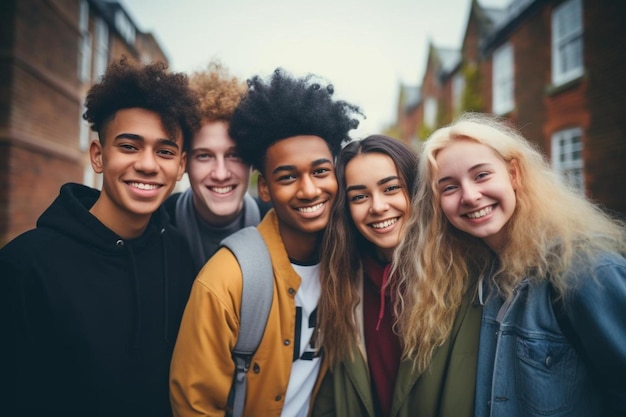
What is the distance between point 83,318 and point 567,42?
1222 centimetres

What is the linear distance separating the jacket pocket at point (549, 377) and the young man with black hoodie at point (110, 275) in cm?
194

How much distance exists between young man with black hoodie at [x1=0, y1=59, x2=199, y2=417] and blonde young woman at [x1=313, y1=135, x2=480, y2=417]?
3.22 feet

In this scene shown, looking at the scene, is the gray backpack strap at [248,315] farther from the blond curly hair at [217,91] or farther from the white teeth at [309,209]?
the blond curly hair at [217,91]

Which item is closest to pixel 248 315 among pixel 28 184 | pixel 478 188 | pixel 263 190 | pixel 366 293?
pixel 366 293

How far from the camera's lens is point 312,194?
235cm

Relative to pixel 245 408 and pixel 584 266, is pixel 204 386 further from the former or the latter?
pixel 584 266

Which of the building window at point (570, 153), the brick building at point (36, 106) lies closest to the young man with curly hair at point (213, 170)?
the brick building at point (36, 106)

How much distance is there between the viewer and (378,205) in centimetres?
235

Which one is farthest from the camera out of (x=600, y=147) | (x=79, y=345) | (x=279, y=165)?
(x=600, y=147)

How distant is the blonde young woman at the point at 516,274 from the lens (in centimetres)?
169

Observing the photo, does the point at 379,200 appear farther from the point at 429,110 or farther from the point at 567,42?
the point at 429,110

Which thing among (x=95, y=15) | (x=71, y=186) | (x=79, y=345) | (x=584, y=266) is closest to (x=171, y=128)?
(x=71, y=186)

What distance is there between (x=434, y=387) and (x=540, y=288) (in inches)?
32.2

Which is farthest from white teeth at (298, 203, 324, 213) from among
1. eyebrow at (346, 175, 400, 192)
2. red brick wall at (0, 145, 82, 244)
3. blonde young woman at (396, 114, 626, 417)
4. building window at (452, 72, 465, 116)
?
building window at (452, 72, 465, 116)
